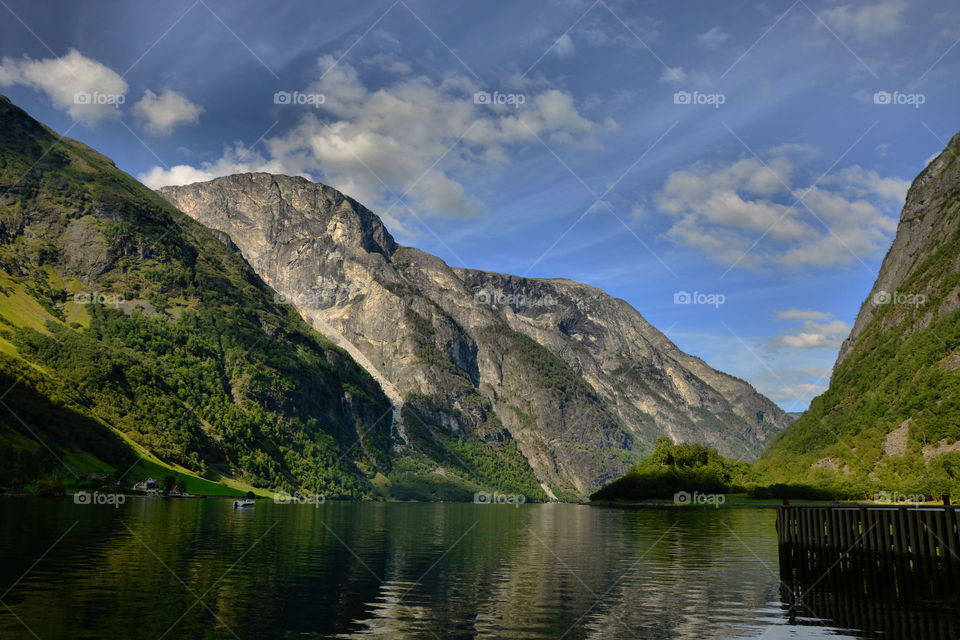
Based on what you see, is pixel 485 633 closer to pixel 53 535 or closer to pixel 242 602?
pixel 242 602

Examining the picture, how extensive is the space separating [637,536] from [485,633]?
6719cm

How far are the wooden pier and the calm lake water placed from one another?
2.55 m

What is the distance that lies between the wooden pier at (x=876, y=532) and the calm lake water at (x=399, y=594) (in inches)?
100

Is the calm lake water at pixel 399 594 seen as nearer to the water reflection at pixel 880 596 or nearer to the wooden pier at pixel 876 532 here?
the water reflection at pixel 880 596

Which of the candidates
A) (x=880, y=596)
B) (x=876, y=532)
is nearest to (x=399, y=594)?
(x=880, y=596)

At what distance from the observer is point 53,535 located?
218 ft

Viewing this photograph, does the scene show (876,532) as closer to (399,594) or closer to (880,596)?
(880,596)

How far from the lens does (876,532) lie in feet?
127

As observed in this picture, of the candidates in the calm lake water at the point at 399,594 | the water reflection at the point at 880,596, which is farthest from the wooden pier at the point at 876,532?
the calm lake water at the point at 399,594

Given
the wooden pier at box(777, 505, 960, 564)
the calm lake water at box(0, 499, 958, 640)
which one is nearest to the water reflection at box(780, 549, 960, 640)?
the calm lake water at box(0, 499, 958, 640)

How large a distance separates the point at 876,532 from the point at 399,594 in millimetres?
28414

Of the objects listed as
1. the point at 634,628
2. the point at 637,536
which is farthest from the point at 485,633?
the point at 637,536

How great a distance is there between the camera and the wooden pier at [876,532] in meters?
34.9

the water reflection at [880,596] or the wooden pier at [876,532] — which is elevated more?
the wooden pier at [876,532]
